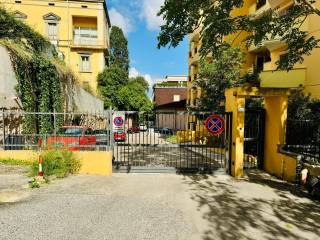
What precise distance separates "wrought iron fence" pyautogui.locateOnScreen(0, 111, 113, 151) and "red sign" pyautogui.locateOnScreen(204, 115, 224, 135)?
360cm

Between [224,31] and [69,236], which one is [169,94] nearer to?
[224,31]

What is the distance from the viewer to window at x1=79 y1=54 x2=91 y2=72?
3172cm

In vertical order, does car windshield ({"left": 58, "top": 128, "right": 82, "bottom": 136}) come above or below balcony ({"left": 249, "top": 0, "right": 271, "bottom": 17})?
below

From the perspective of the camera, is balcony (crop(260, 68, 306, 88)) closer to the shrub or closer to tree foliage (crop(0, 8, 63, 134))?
the shrub

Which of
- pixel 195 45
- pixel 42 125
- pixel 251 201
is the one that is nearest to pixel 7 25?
pixel 42 125

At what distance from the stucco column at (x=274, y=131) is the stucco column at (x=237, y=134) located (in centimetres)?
148

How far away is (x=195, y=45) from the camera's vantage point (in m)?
30.9

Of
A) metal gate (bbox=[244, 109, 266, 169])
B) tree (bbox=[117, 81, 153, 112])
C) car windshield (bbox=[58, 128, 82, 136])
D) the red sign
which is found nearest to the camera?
the red sign

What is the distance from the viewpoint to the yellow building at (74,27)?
1187 inches

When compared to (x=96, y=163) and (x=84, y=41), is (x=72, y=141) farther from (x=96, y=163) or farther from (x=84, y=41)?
(x=84, y=41)

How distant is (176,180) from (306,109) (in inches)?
287

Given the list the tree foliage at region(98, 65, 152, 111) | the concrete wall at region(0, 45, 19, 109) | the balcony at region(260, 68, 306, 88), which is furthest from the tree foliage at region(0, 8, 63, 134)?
the tree foliage at region(98, 65, 152, 111)

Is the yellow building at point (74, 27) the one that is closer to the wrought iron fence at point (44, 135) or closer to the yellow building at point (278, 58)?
the wrought iron fence at point (44, 135)

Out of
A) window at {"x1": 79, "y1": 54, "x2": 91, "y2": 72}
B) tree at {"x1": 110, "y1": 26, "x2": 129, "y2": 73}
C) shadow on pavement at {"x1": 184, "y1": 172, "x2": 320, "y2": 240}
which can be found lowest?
shadow on pavement at {"x1": 184, "y1": 172, "x2": 320, "y2": 240}
